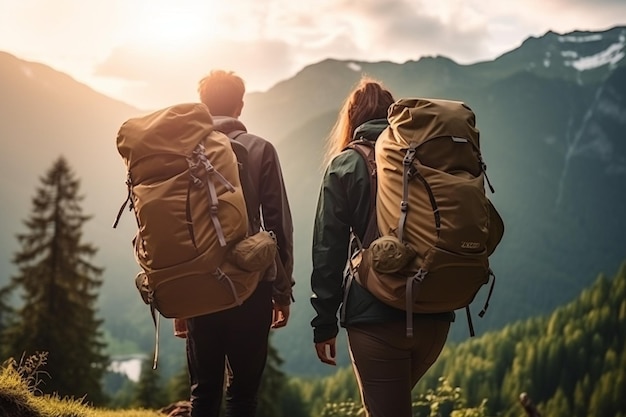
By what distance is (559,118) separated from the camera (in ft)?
361

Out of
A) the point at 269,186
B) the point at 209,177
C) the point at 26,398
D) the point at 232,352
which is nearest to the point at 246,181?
the point at 269,186

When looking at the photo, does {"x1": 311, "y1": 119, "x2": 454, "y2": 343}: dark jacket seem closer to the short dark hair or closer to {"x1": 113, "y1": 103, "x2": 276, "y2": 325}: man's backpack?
{"x1": 113, "y1": 103, "x2": 276, "y2": 325}: man's backpack

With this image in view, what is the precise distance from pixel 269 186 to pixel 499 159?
11054 cm

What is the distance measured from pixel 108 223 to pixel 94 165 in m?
15.4

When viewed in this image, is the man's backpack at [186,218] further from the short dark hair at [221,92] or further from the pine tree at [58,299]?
the pine tree at [58,299]

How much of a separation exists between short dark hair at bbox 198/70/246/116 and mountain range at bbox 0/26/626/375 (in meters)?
54.2

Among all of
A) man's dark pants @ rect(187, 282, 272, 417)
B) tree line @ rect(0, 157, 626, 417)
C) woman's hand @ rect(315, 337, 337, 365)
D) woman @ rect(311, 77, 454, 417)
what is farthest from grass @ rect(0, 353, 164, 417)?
woman @ rect(311, 77, 454, 417)

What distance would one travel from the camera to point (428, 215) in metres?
2.92

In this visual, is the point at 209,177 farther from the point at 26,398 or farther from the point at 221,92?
the point at 26,398

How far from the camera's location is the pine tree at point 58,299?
21.6 meters

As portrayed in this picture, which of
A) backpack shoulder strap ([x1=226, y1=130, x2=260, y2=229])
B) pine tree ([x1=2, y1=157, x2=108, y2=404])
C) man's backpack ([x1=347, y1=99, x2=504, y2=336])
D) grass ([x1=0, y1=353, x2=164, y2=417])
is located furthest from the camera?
pine tree ([x1=2, y1=157, x2=108, y2=404])

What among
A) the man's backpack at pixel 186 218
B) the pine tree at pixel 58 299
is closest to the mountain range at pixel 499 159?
the pine tree at pixel 58 299

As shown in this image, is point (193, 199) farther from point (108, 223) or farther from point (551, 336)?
point (108, 223)

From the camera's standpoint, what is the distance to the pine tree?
2161 centimetres
